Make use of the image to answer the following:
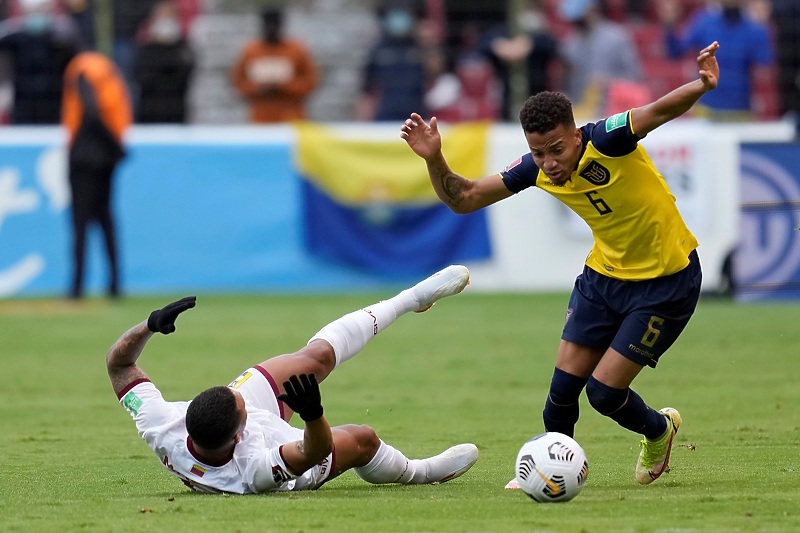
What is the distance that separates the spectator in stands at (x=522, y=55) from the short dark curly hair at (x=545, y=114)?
477 inches

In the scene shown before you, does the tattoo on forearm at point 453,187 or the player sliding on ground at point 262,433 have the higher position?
the tattoo on forearm at point 453,187

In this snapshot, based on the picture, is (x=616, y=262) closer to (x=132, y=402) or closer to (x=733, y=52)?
(x=132, y=402)

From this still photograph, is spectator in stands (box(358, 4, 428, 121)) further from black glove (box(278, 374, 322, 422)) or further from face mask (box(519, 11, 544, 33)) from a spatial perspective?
black glove (box(278, 374, 322, 422))

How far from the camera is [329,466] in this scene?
6840 mm

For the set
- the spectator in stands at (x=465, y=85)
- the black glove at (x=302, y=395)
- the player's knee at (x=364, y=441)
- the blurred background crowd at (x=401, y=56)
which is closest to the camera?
the black glove at (x=302, y=395)

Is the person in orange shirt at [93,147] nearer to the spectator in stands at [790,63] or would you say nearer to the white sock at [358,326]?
the spectator in stands at [790,63]

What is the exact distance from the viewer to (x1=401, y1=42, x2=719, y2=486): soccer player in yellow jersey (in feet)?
22.8

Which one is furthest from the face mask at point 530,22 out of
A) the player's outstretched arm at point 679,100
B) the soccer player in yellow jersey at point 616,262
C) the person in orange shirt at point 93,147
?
the player's outstretched arm at point 679,100

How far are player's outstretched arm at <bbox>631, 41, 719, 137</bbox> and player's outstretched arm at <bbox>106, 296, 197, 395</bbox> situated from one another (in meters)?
2.42

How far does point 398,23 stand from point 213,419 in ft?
46.7

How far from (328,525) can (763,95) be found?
1534 centimetres

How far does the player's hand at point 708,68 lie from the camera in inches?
261

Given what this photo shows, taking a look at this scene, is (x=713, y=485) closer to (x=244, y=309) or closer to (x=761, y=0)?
(x=244, y=309)

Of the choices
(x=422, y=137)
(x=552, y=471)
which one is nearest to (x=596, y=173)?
(x=422, y=137)
